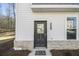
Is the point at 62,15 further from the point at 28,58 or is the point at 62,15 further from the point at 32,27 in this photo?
the point at 28,58

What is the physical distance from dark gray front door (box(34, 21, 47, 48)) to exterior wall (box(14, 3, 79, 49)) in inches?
6.0

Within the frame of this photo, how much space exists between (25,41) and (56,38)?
4.19 ft

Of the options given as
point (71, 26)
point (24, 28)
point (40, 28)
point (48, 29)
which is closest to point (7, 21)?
point (24, 28)

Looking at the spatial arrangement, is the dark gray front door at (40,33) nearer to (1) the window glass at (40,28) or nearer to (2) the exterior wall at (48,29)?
(1) the window glass at (40,28)

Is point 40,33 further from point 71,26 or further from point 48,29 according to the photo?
point 71,26

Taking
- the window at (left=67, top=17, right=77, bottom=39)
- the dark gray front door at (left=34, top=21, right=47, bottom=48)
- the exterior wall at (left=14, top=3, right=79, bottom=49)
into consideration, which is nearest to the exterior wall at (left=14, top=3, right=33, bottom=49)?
the exterior wall at (left=14, top=3, right=79, bottom=49)

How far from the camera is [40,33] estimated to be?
5969 millimetres

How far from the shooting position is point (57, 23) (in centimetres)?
658

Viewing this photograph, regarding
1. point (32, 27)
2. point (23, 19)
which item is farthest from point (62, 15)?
point (23, 19)

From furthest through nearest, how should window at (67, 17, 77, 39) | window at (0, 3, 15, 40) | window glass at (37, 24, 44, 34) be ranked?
window at (67, 17, 77, 39) < window glass at (37, 24, 44, 34) < window at (0, 3, 15, 40)

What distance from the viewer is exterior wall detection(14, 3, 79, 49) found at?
5.40m

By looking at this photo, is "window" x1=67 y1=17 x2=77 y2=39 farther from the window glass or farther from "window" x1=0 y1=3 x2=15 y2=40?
"window" x1=0 y1=3 x2=15 y2=40

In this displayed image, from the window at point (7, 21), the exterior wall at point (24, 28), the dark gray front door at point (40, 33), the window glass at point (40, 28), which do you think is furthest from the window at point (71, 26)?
the window at point (7, 21)

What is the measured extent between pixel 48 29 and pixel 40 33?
0.76 metres
